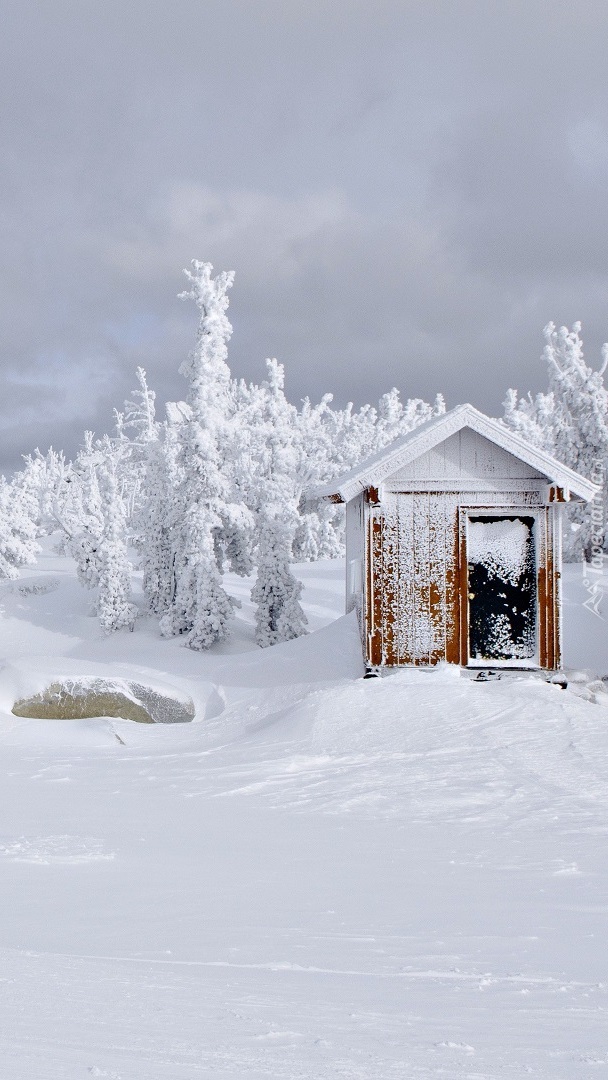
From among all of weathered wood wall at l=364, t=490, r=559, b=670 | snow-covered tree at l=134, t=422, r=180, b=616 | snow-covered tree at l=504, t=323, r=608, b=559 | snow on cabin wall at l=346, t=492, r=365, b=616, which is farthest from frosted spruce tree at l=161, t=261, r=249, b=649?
snow-covered tree at l=504, t=323, r=608, b=559

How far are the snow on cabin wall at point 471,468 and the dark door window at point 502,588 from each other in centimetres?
77

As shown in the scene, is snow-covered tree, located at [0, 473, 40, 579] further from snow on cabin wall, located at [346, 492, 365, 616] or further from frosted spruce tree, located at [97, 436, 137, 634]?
snow on cabin wall, located at [346, 492, 365, 616]

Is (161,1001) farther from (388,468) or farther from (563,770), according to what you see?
(388,468)

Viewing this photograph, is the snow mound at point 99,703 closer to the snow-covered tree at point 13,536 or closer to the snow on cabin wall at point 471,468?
the snow on cabin wall at point 471,468

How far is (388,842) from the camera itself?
7293 mm

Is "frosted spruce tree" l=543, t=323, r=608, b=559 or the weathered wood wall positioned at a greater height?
"frosted spruce tree" l=543, t=323, r=608, b=559

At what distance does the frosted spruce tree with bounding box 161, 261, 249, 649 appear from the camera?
78.6ft

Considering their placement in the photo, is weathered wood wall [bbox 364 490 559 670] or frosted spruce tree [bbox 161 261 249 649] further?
frosted spruce tree [bbox 161 261 249 649]

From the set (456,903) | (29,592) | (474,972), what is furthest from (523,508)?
(29,592)

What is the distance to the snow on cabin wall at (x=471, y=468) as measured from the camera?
15977mm

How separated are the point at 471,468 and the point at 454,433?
0.71 m

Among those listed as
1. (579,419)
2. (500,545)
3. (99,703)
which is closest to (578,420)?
(579,419)

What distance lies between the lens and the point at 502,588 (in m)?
16.4

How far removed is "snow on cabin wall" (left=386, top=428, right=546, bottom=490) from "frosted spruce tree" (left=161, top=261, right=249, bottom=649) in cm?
899
